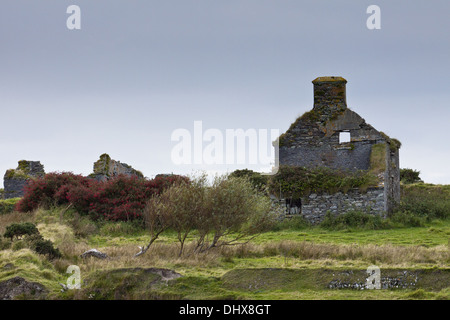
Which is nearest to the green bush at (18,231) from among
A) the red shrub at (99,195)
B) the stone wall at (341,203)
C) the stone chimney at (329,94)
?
the red shrub at (99,195)

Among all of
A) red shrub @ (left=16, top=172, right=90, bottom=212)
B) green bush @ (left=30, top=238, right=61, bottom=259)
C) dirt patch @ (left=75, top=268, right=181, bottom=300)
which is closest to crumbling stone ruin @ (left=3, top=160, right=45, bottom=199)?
red shrub @ (left=16, top=172, right=90, bottom=212)

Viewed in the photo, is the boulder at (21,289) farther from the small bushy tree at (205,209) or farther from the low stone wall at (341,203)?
the low stone wall at (341,203)

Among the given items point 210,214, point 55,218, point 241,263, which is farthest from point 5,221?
point 241,263

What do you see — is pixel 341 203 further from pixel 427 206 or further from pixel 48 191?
pixel 48 191

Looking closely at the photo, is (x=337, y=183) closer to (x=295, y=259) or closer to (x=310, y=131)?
(x=310, y=131)

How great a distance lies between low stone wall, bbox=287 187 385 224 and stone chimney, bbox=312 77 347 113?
6190 mm

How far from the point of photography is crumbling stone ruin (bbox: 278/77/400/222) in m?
29.1

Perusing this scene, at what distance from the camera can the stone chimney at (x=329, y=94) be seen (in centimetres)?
3297

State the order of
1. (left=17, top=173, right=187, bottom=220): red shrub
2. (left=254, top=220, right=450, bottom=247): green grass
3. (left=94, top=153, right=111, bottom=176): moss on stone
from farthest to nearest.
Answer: (left=94, top=153, right=111, bottom=176): moss on stone
(left=17, top=173, right=187, bottom=220): red shrub
(left=254, top=220, right=450, bottom=247): green grass

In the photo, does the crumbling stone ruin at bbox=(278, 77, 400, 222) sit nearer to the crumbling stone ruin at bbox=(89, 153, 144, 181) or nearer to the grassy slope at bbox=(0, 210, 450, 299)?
the grassy slope at bbox=(0, 210, 450, 299)

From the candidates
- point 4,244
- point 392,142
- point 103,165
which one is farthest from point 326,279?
point 103,165

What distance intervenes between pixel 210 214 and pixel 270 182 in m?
11.3

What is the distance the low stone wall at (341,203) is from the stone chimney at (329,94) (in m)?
6.19
